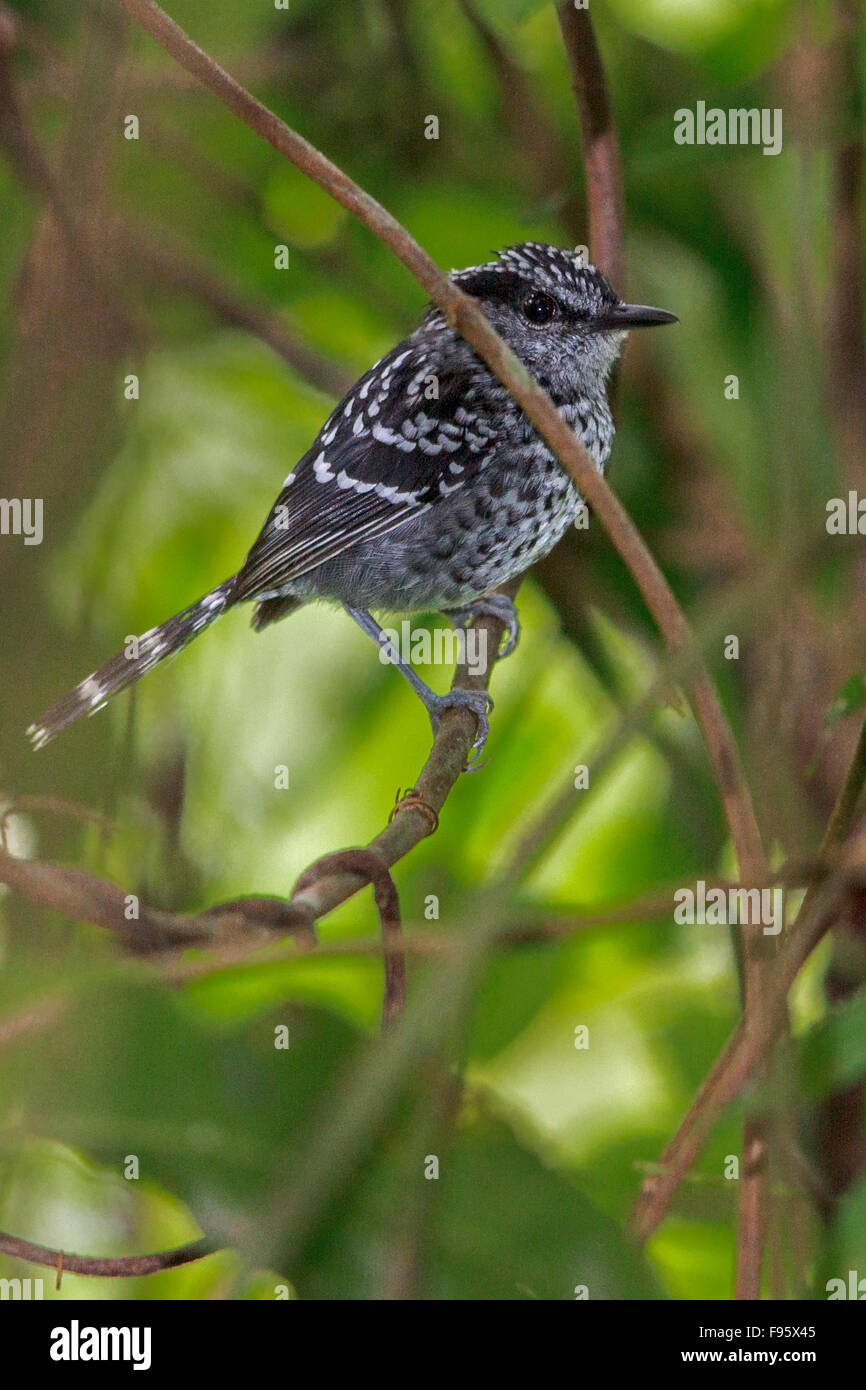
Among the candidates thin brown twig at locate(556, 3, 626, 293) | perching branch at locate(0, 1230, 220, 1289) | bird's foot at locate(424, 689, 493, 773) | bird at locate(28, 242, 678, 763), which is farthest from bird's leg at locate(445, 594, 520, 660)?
perching branch at locate(0, 1230, 220, 1289)

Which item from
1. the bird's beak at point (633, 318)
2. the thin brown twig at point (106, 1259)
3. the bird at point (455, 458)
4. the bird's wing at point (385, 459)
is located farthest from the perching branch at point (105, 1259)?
the bird's beak at point (633, 318)

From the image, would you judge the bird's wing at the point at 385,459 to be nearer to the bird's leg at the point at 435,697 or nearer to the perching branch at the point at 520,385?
the bird's leg at the point at 435,697

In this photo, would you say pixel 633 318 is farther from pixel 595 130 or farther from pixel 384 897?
pixel 384 897

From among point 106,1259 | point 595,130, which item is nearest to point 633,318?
point 595,130

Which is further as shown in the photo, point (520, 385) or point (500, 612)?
point (500, 612)

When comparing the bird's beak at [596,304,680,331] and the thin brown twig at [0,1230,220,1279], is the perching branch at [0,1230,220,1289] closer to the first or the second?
the thin brown twig at [0,1230,220,1279]

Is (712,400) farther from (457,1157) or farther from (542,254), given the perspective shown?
(457,1157)
